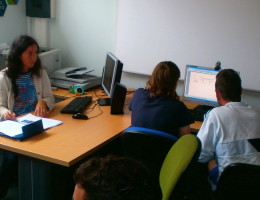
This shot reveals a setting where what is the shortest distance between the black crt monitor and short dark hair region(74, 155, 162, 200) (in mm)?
1818

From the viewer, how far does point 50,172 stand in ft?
6.38

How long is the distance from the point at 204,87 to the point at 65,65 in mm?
1689

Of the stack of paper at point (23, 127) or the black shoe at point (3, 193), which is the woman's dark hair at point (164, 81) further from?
the black shoe at point (3, 193)

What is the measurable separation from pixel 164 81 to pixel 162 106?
0.18 meters

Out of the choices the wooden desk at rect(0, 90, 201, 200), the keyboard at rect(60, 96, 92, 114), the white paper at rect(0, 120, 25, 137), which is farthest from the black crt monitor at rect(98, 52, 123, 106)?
the white paper at rect(0, 120, 25, 137)

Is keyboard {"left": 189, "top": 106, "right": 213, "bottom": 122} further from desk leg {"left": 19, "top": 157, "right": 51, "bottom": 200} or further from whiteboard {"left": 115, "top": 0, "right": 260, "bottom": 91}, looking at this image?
desk leg {"left": 19, "top": 157, "right": 51, "bottom": 200}

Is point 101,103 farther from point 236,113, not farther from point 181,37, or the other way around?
point 236,113

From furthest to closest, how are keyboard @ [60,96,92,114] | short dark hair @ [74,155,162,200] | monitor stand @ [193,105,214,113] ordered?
monitor stand @ [193,105,214,113]
keyboard @ [60,96,92,114]
short dark hair @ [74,155,162,200]

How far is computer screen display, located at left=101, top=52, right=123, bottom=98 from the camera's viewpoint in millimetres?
2631

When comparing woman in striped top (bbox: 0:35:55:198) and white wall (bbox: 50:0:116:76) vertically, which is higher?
white wall (bbox: 50:0:116:76)

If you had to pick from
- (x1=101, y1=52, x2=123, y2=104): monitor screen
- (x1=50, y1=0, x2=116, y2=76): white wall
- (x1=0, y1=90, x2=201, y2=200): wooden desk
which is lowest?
(x1=0, y1=90, x2=201, y2=200): wooden desk

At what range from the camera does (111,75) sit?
2.77 meters

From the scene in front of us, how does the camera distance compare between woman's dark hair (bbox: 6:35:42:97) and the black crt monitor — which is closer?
woman's dark hair (bbox: 6:35:42:97)

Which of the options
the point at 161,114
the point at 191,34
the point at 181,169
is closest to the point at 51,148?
the point at 161,114
